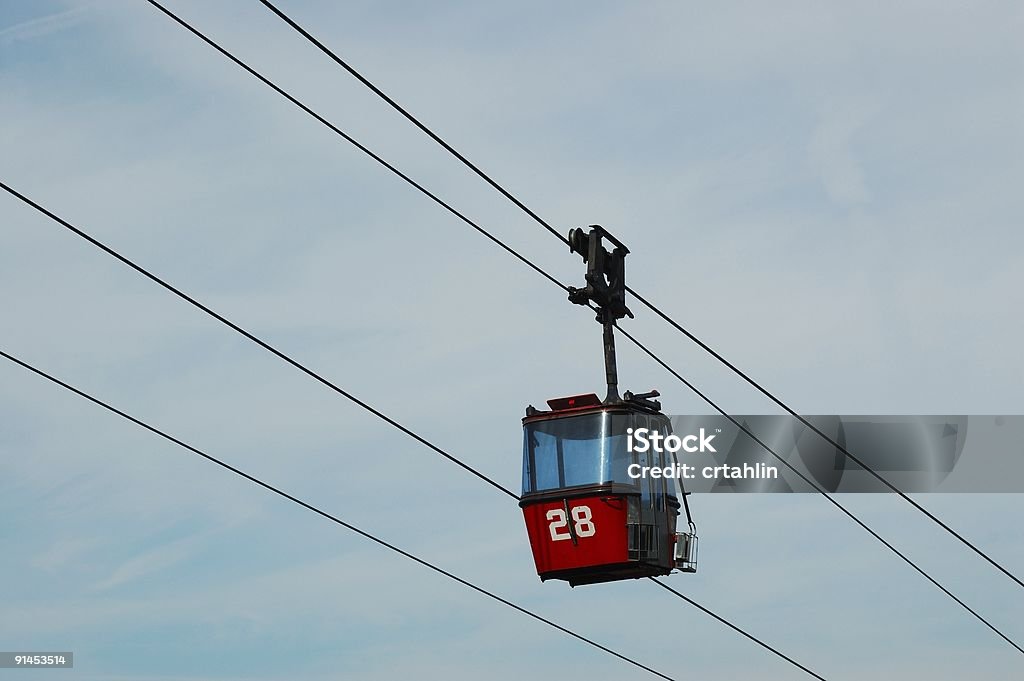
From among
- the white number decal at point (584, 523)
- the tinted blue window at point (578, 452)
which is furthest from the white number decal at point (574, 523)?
the tinted blue window at point (578, 452)

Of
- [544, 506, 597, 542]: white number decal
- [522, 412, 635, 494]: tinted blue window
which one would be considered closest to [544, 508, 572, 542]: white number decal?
[544, 506, 597, 542]: white number decal

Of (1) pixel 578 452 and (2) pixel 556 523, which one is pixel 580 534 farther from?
(1) pixel 578 452

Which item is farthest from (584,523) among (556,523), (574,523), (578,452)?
(578,452)

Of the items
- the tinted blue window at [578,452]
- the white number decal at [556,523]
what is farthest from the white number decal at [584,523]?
the tinted blue window at [578,452]

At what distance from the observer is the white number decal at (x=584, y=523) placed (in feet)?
76.9

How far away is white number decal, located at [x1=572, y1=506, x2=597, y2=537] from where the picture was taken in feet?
76.9

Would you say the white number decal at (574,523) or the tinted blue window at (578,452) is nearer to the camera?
the white number decal at (574,523)

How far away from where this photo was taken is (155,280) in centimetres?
1819

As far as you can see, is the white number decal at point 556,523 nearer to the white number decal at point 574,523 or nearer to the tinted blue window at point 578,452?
the white number decal at point 574,523

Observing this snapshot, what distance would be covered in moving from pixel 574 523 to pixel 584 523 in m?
0.17

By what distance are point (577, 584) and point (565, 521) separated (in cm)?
125

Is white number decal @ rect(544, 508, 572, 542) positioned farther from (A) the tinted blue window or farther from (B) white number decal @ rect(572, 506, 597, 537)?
(A) the tinted blue window

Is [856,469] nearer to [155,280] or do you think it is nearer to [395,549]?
[395,549]

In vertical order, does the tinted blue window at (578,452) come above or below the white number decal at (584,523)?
above
